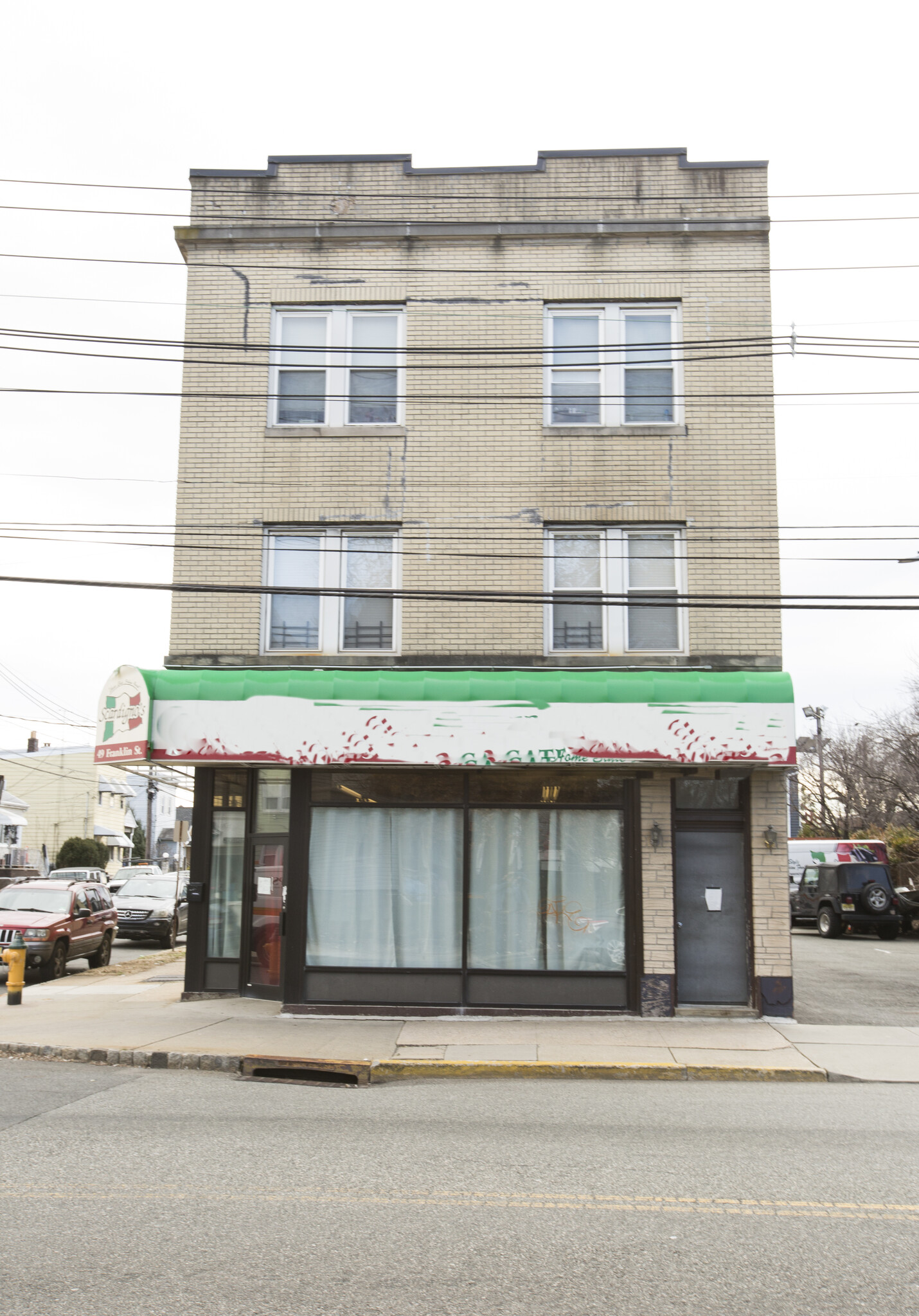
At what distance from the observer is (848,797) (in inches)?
1994

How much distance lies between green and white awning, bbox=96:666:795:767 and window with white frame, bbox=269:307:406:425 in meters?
3.74

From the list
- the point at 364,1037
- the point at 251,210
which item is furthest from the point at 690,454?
the point at 364,1037

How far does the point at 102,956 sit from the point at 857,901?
18.7m

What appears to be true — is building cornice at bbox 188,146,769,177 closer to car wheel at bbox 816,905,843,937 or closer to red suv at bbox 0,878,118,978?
red suv at bbox 0,878,118,978

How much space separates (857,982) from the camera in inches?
717

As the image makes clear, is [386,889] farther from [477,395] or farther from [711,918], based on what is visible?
[477,395]

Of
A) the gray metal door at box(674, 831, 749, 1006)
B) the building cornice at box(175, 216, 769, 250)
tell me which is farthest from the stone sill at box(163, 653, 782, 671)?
the building cornice at box(175, 216, 769, 250)

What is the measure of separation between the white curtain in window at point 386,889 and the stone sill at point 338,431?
492cm

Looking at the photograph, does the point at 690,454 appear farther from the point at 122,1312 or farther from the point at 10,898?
the point at 10,898

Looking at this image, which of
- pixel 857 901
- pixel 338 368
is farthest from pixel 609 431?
pixel 857 901

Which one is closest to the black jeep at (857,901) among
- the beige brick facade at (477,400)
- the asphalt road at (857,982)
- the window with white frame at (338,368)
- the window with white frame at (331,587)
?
the asphalt road at (857,982)

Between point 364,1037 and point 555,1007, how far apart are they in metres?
2.58

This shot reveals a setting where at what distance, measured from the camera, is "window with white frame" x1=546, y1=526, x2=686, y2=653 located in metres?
14.1

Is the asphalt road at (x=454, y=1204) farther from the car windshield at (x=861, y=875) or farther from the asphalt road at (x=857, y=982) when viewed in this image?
the car windshield at (x=861, y=875)
